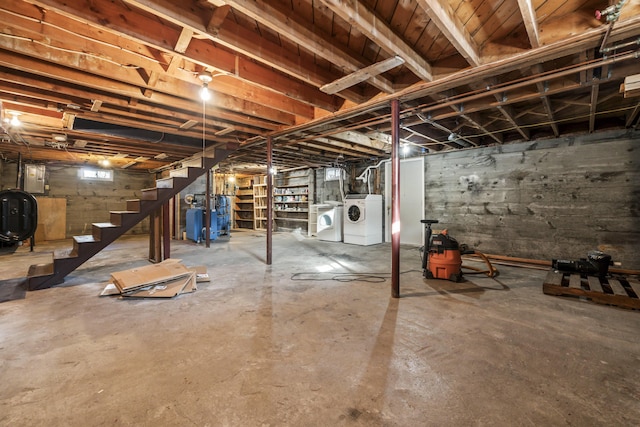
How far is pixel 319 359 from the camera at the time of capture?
1.77 metres

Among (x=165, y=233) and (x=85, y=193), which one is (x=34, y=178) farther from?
(x=165, y=233)

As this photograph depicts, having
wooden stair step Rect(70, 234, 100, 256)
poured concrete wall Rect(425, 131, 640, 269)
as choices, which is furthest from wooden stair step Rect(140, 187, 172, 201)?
poured concrete wall Rect(425, 131, 640, 269)

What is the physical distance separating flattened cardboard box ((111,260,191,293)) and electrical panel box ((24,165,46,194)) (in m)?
6.45

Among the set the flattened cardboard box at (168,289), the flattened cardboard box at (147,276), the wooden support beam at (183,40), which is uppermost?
the wooden support beam at (183,40)

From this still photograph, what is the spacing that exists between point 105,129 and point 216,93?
7.64 feet

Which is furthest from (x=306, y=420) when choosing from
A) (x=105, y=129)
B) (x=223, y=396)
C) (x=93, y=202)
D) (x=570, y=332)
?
(x=93, y=202)

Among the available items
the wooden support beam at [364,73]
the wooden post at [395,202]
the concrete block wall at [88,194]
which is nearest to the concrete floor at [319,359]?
the wooden post at [395,202]

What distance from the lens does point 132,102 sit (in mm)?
3209

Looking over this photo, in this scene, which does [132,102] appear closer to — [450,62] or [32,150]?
[450,62]

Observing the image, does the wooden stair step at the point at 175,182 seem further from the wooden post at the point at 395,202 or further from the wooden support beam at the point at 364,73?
the wooden post at the point at 395,202

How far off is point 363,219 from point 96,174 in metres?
8.69

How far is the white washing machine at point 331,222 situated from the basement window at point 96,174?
721cm

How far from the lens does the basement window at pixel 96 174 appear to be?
8.34 m

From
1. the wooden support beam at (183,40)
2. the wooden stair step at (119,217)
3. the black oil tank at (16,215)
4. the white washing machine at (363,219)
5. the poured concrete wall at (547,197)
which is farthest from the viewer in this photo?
the white washing machine at (363,219)
